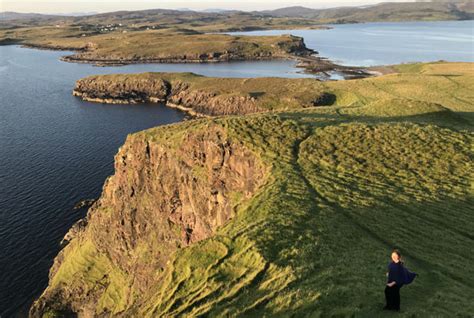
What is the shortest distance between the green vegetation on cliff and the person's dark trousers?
50cm

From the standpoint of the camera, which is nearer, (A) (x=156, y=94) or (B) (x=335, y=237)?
(B) (x=335, y=237)

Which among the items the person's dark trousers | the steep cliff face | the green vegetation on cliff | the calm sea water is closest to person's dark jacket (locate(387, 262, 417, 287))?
Answer: the person's dark trousers

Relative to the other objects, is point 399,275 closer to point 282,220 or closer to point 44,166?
point 282,220

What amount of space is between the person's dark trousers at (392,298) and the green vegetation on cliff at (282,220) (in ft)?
1.64

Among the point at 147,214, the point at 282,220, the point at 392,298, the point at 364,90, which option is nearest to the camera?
the point at 392,298

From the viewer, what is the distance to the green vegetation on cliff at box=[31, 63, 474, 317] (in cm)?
2314

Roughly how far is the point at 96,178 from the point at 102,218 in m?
31.6

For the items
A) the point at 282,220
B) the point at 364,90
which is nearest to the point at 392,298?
the point at 282,220

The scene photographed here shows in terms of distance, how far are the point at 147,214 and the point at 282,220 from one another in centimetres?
3211

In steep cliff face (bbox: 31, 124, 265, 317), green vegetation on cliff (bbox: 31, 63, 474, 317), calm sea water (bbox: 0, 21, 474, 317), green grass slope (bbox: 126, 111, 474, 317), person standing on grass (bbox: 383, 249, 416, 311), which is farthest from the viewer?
Result: calm sea water (bbox: 0, 21, 474, 317)

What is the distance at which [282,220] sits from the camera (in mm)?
30625

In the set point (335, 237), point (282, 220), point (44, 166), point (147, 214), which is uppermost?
point (282, 220)

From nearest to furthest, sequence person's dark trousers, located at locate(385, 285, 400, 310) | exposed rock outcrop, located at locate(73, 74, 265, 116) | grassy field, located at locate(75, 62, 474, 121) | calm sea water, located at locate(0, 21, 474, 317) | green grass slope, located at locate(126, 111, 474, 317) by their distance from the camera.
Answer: person's dark trousers, located at locate(385, 285, 400, 310), green grass slope, located at locate(126, 111, 474, 317), calm sea water, located at locate(0, 21, 474, 317), grassy field, located at locate(75, 62, 474, 121), exposed rock outcrop, located at locate(73, 74, 265, 116)

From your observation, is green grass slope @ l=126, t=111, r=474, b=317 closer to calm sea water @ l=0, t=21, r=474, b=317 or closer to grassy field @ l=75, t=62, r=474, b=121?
grassy field @ l=75, t=62, r=474, b=121
